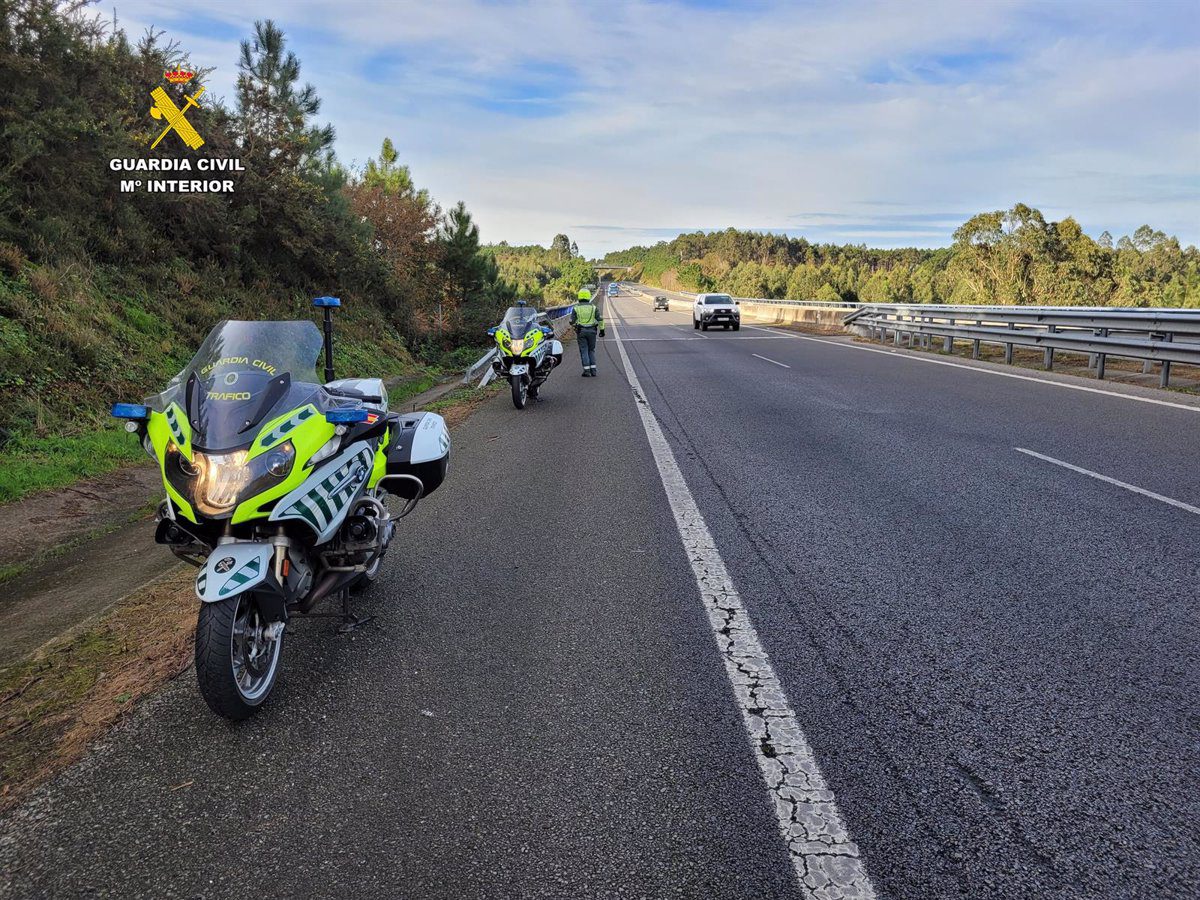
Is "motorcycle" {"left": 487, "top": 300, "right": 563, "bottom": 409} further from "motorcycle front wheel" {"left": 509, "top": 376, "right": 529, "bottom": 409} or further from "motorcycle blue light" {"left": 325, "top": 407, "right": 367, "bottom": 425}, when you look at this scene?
"motorcycle blue light" {"left": 325, "top": 407, "right": 367, "bottom": 425}

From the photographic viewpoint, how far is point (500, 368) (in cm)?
1254

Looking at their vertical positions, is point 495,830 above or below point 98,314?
below

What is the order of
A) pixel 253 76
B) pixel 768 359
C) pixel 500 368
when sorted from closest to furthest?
1. pixel 500 368
2. pixel 253 76
3. pixel 768 359

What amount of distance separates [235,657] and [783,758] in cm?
229

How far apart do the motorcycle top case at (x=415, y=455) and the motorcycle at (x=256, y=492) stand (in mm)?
501

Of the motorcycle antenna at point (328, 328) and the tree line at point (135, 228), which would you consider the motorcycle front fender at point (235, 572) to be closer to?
the motorcycle antenna at point (328, 328)

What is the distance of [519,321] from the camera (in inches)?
487

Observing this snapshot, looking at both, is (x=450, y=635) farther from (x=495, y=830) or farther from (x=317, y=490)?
(x=495, y=830)

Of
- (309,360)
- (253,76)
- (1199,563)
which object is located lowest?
(1199,563)

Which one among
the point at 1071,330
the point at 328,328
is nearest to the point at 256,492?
the point at 328,328

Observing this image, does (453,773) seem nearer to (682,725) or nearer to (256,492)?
(682,725)

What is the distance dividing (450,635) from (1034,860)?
8.99 feet

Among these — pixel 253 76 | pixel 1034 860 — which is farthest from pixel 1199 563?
pixel 253 76

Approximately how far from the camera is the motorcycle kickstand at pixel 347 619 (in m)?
4.11
